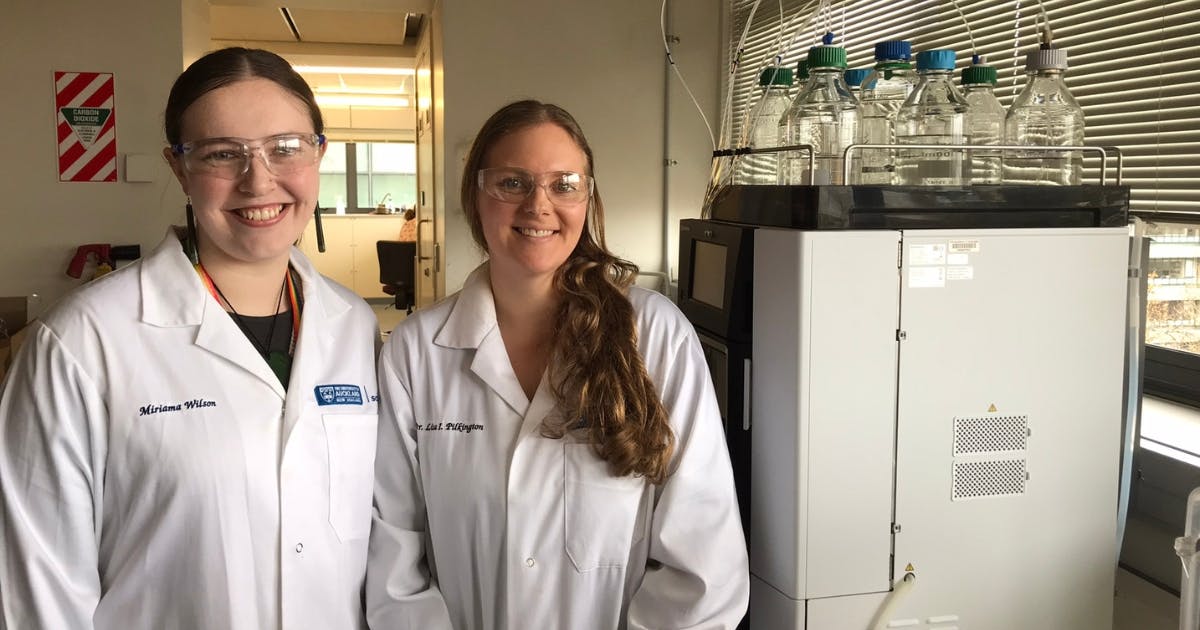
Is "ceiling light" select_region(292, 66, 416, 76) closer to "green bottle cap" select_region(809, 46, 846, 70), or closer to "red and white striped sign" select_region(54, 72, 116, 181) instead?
"red and white striped sign" select_region(54, 72, 116, 181)

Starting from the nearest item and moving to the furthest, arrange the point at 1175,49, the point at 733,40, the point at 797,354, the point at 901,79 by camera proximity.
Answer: the point at 797,354 < the point at 901,79 < the point at 1175,49 < the point at 733,40

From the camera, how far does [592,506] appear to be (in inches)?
58.6

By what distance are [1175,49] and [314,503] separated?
1.96 metres

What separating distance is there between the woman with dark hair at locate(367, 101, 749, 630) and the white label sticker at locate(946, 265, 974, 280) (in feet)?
1.44

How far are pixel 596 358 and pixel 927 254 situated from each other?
0.57m

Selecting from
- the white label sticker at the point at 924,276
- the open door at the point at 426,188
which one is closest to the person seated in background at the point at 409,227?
the open door at the point at 426,188

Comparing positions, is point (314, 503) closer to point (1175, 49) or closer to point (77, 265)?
point (1175, 49)

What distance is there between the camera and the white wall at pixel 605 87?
439cm

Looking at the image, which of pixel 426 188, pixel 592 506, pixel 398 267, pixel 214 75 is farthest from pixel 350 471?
pixel 398 267

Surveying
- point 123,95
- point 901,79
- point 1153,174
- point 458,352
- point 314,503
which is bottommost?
point 314,503

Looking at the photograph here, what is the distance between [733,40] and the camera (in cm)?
451

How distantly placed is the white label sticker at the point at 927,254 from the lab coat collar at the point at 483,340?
2.22ft

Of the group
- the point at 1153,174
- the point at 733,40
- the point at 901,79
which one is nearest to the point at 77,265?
the point at 733,40

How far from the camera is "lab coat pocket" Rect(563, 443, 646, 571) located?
1489mm
